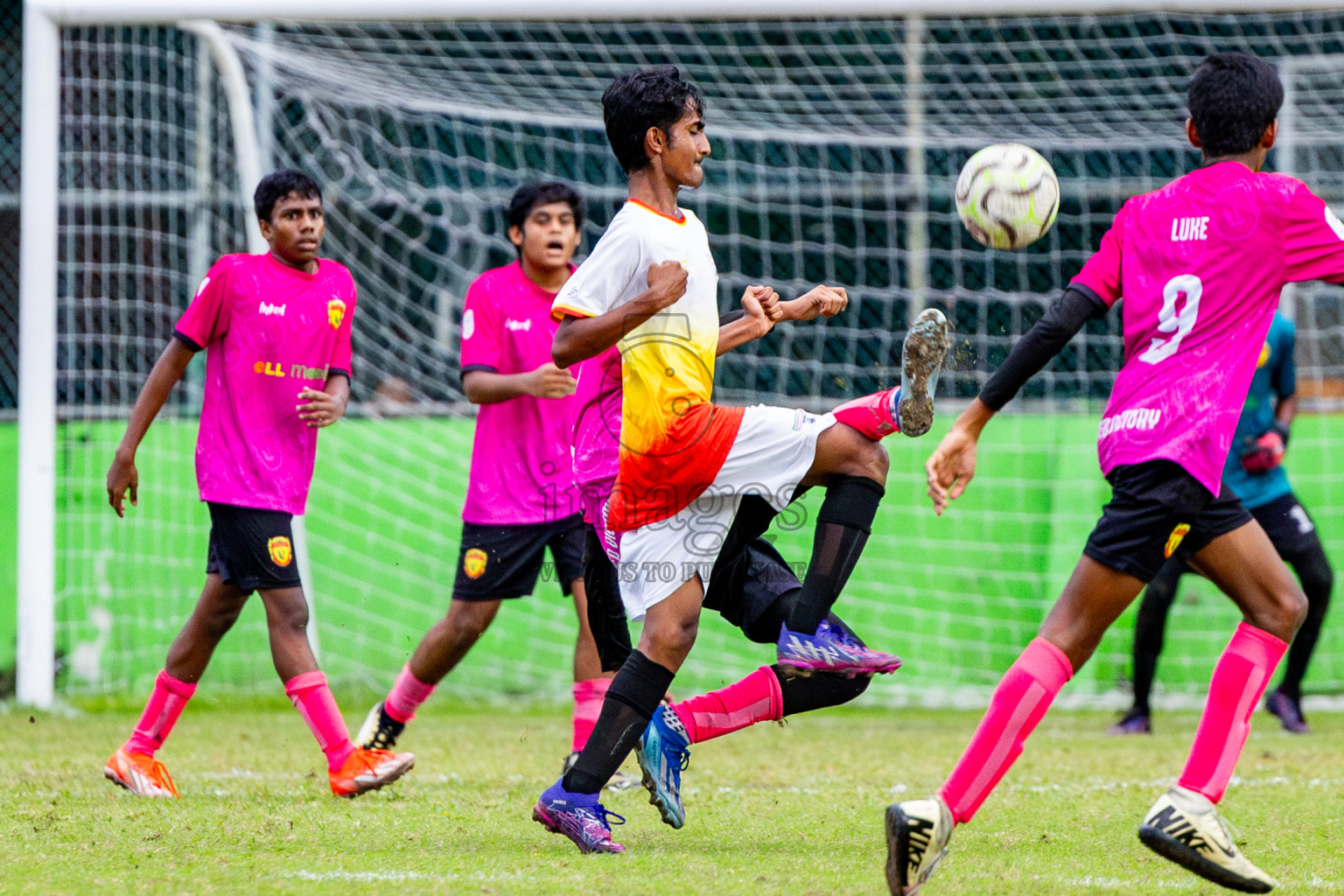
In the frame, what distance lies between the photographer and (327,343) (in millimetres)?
5254

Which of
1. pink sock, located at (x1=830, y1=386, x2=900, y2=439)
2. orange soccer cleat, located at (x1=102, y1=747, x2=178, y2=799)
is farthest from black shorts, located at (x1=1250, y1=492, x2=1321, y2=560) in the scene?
orange soccer cleat, located at (x1=102, y1=747, x2=178, y2=799)

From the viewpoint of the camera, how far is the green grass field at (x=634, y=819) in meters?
3.36

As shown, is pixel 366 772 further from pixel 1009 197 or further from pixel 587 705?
pixel 1009 197

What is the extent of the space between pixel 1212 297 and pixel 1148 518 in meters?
0.52

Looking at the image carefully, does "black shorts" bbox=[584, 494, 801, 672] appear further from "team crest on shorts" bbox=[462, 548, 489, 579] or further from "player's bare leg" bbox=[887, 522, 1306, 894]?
"team crest on shorts" bbox=[462, 548, 489, 579]

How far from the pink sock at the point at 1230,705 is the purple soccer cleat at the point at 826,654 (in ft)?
2.27

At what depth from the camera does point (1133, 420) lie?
3428 mm

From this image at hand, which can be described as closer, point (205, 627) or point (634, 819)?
point (634, 819)

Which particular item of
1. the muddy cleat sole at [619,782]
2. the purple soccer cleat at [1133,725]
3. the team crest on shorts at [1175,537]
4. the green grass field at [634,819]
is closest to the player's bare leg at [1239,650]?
the team crest on shorts at [1175,537]

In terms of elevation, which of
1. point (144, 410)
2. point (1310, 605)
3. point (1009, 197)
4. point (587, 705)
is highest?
point (1009, 197)

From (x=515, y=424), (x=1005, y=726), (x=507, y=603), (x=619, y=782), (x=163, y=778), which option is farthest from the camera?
(x=507, y=603)

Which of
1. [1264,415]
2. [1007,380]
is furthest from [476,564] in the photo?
[1264,415]

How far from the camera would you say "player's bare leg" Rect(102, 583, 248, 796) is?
4973mm

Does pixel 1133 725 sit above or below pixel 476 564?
below
